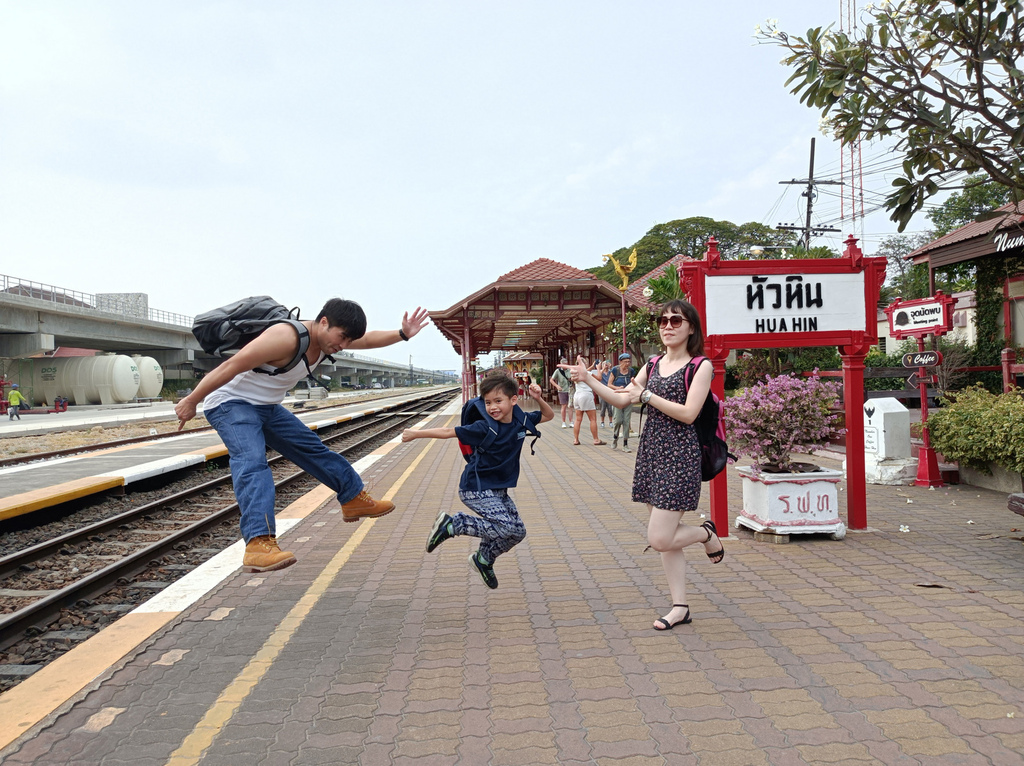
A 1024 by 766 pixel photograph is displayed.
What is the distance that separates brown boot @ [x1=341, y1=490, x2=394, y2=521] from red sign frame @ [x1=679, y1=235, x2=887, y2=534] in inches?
108

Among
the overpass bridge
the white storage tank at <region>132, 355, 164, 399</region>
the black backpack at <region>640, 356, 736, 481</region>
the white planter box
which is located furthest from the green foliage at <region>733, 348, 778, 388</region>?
the white storage tank at <region>132, 355, 164, 399</region>

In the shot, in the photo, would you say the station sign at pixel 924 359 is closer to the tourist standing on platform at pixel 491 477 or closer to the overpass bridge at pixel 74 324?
the tourist standing on platform at pixel 491 477

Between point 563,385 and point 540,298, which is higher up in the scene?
point 540,298

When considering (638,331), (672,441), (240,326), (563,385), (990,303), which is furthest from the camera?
(638,331)

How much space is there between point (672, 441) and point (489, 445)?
940mm

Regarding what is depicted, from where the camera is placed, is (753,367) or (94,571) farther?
(753,367)

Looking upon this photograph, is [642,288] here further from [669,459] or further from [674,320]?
[669,459]

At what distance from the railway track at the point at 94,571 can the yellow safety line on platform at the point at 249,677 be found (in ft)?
4.34

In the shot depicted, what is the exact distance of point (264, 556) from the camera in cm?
353

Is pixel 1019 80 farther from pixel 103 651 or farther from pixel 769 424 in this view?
pixel 103 651

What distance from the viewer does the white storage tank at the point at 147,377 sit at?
141 feet

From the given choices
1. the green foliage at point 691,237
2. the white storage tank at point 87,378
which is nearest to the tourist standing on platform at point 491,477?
the white storage tank at point 87,378

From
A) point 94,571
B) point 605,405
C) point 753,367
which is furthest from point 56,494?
point 753,367

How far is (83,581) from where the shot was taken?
5.20m
